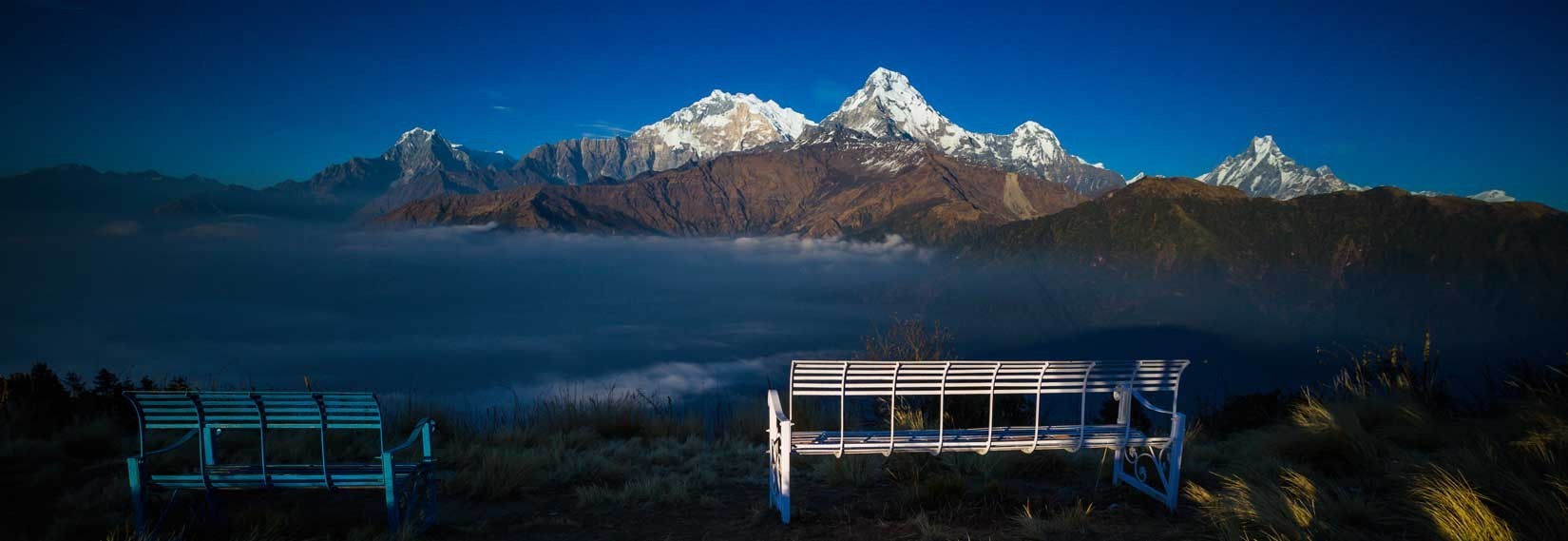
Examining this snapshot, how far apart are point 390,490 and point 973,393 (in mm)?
3433

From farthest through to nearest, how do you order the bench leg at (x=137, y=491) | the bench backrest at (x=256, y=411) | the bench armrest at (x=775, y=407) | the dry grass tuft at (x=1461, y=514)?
the bench armrest at (x=775, y=407) → the bench backrest at (x=256, y=411) → the bench leg at (x=137, y=491) → the dry grass tuft at (x=1461, y=514)

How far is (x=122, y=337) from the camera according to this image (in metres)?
188

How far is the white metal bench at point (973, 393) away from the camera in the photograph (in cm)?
475

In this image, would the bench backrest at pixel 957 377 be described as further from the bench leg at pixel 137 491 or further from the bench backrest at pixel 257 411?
the bench leg at pixel 137 491

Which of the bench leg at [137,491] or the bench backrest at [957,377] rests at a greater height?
the bench backrest at [957,377]

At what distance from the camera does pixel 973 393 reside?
4840 millimetres

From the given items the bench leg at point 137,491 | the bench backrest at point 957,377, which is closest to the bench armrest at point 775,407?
the bench backrest at point 957,377

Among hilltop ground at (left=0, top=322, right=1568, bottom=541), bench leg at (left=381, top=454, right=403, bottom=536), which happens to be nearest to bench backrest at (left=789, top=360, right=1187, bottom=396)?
hilltop ground at (left=0, top=322, right=1568, bottom=541)

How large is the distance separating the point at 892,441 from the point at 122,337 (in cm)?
24363

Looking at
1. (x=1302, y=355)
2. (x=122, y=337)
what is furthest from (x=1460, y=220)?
(x=122, y=337)

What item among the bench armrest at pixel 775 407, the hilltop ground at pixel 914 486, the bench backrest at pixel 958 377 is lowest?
→ the hilltop ground at pixel 914 486

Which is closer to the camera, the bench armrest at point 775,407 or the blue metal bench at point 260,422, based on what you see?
the blue metal bench at point 260,422

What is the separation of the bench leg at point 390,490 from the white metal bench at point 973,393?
2165 millimetres

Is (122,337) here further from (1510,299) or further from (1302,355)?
(1510,299)
